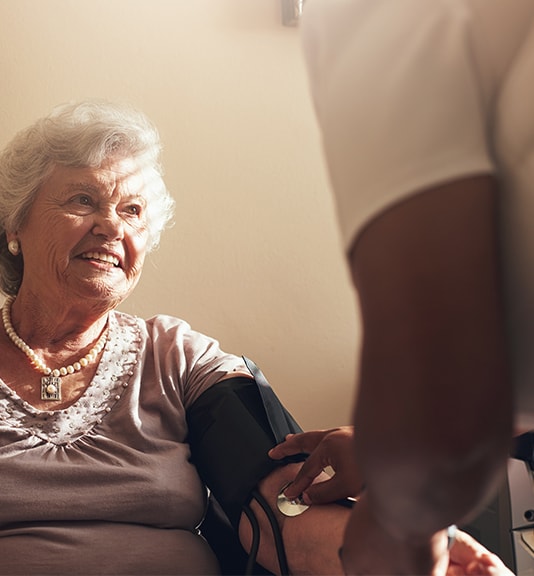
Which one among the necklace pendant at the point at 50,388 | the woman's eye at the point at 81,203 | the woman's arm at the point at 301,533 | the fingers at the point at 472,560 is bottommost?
the woman's arm at the point at 301,533

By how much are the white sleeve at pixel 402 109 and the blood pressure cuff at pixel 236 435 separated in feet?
3.44

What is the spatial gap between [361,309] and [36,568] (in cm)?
108

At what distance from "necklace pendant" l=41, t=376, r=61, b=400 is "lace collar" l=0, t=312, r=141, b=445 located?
0.14ft

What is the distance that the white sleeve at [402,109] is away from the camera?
41 centimetres

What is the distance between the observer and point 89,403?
5.06ft

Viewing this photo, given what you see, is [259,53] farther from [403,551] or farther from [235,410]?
[403,551]

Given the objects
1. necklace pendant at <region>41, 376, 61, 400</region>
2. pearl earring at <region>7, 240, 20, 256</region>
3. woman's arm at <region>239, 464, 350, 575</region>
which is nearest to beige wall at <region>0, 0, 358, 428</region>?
pearl earring at <region>7, 240, 20, 256</region>

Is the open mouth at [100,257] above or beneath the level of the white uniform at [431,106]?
beneath

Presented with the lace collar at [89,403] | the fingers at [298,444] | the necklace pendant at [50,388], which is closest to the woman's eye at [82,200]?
the lace collar at [89,403]

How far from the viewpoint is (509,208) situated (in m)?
0.44

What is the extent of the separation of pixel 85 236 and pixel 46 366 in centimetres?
28

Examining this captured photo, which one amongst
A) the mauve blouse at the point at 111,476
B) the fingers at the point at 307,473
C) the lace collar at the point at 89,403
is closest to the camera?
the fingers at the point at 307,473

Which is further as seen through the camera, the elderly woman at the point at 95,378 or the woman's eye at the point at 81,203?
the woman's eye at the point at 81,203

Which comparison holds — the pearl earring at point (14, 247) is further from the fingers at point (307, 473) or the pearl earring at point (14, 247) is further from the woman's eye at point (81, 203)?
the fingers at point (307, 473)
